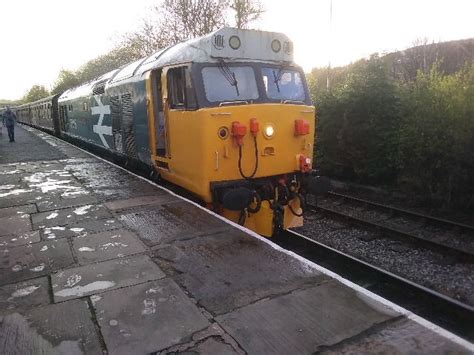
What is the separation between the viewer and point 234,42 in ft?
19.2

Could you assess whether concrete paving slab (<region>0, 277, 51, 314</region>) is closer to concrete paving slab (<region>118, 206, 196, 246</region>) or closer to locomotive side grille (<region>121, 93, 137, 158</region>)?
concrete paving slab (<region>118, 206, 196, 246</region>)

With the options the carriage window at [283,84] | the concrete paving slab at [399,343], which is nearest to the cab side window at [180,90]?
Result: the carriage window at [283,84]

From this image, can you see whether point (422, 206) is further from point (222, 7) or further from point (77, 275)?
point (222, 7)

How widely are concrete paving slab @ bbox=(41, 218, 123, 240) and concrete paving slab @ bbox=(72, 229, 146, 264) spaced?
0.18 meters

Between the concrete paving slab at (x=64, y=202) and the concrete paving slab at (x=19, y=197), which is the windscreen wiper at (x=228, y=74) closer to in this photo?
the concrete paving slab at (x=64, y=202)

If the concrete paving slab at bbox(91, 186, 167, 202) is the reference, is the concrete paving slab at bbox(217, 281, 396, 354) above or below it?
below

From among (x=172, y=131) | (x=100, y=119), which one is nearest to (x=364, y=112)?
(x=172, y=131)

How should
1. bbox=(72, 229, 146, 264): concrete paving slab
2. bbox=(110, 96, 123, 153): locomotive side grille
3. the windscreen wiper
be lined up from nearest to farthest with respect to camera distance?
bbox=(72, 229, 146, 264): concrete paving slab, the windscreen wiper, bbox=(110, 96, 123, 153): locomotive side grille

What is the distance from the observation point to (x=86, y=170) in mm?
9602

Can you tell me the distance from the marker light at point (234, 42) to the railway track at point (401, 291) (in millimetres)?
3182

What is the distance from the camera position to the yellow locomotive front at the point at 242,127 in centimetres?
549

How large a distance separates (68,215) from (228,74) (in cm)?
→ 303

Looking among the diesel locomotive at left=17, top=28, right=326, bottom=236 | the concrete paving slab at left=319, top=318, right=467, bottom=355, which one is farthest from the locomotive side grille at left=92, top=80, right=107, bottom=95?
the concrete paving slab at left=319, top=318, right=467, bottom=355

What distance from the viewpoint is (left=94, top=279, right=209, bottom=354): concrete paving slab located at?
2.55m
